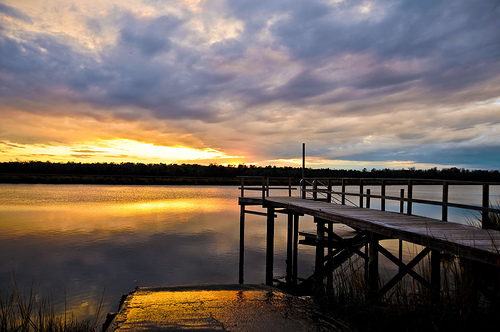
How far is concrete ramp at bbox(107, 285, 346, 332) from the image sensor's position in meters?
5.86

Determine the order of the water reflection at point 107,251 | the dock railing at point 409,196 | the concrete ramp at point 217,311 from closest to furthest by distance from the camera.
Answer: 1. the concrete ramp at point 217,311
2. the dock railing at point 409,196
3. the water reflection at point 107,251

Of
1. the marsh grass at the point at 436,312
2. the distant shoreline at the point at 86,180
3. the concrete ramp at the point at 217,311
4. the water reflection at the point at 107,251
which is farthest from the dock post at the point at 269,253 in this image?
the distant shoreline at the point at 86,180

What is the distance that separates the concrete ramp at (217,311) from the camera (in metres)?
5.86

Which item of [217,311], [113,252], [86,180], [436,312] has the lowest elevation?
[113,252]

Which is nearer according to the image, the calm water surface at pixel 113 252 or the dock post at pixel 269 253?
the calm water surface at pixel 113 252

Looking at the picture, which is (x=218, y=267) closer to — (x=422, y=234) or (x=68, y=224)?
(x=422, y=234)

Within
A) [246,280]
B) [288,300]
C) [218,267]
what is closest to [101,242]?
[218,267]

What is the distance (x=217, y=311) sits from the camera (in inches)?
266

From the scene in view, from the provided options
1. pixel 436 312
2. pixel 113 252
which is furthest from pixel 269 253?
pixel 436 312

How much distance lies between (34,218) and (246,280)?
20.0 m

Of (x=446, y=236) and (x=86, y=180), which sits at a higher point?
(x=446, y=236)

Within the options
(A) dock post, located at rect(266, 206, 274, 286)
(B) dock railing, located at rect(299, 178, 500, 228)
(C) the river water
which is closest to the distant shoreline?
(C) the river water

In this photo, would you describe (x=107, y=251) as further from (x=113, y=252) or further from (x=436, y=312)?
(x=436, y=312)

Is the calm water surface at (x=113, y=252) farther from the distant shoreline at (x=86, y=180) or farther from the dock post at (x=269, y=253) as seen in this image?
the distant shoreline at (x=86, y=180)
